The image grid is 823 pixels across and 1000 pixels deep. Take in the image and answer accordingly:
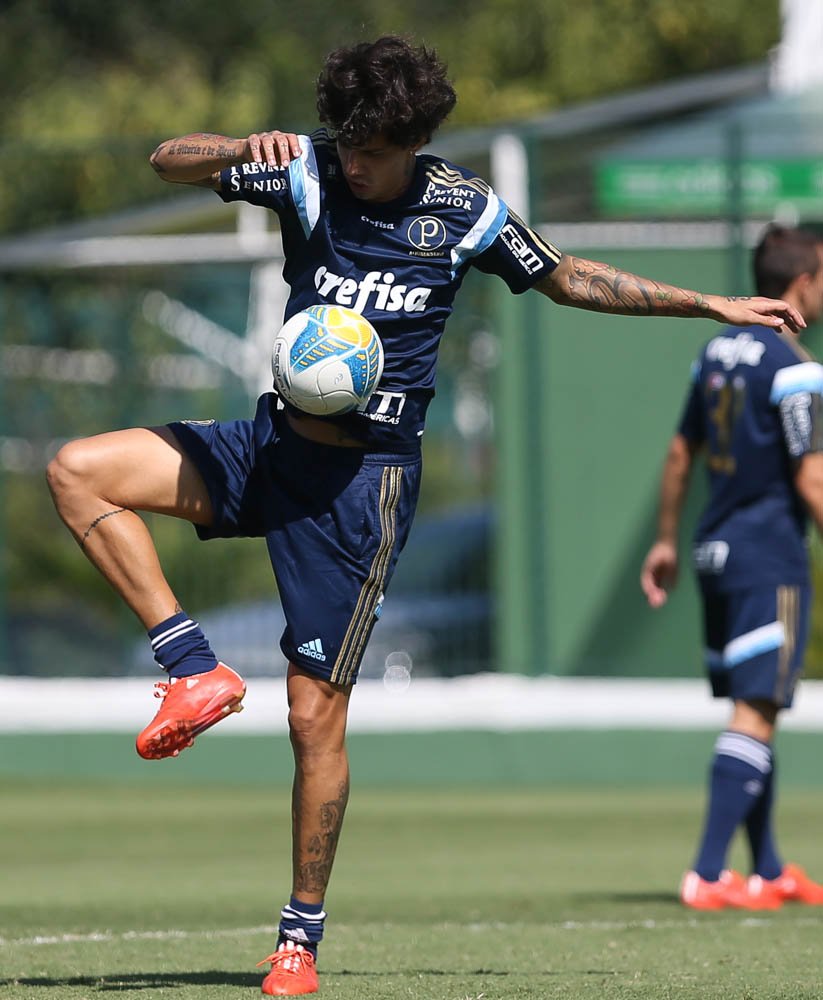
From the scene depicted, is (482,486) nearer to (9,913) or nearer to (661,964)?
(9,913)

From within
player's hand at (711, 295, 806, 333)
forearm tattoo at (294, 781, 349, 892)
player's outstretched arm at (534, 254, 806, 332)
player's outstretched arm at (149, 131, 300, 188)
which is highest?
player's outstretched arm at (149, 131, 300, 188)

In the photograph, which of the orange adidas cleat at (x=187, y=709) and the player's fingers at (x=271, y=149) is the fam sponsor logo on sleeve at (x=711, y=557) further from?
the player's fingers at (x=271, y=149)

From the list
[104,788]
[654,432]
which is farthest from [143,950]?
[654,432]

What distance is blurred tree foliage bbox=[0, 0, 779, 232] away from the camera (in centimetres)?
2286

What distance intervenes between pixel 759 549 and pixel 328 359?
9.62ft

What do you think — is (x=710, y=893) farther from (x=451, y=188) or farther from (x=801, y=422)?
(x=451, y=188)

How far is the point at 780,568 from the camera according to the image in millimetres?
7707

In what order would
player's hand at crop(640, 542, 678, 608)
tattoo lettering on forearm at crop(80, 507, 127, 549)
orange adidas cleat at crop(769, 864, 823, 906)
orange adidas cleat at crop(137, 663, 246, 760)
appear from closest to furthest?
orange adidas cleat at crop(137, 663, 246, 760), tattoo lettering on forearm at crop(80, 507, 127, 549), orange adidas cleat at crop(769, 864, 823, 906), player's hand at crop(640, 542, 678, 608)

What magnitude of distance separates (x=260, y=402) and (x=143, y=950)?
1.82 metres

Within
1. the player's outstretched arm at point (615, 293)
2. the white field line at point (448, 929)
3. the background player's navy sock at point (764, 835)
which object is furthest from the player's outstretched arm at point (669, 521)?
the player's outstretched arm at point (615, 293)

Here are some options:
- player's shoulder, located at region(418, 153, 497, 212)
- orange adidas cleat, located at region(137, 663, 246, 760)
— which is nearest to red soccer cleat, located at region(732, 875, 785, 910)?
orange adidas cleat, located at region(137, 663, 246, 760)

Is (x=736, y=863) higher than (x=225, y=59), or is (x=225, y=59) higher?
(x=225, y=59)

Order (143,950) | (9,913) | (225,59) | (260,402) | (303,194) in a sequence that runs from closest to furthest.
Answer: (303,194)
(260,402)
(143,950)
(9,913)
(225,59)

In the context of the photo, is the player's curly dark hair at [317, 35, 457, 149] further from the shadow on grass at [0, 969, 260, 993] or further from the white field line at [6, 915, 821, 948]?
the white field line at [6, 915, 821, 948]
